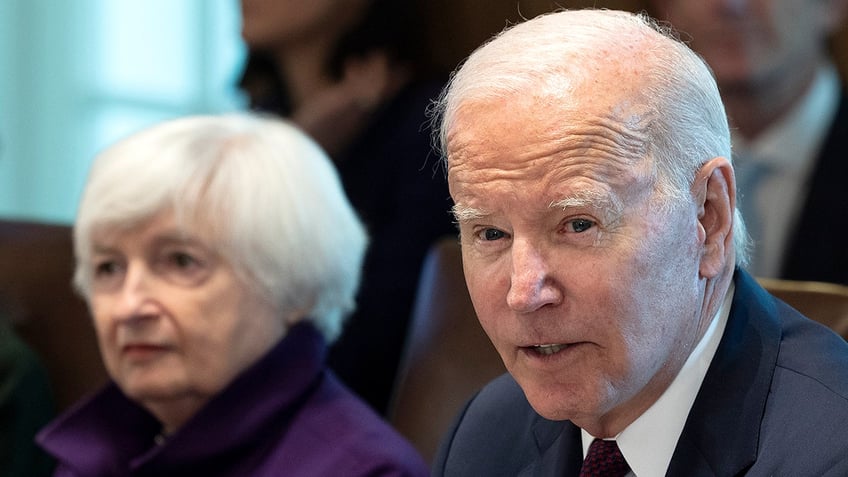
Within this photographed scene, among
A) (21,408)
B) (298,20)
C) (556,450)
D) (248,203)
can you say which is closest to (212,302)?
(248,203)

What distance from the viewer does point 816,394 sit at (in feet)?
4.58

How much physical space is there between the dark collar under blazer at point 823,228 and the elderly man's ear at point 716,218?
1.24m

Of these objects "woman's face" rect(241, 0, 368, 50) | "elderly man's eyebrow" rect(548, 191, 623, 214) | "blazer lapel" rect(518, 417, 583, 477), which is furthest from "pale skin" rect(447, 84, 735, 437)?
"woman's face" rect(241, 0, 368, 50)

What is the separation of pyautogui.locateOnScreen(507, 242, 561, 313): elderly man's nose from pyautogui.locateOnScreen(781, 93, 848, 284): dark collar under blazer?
54.2 inches

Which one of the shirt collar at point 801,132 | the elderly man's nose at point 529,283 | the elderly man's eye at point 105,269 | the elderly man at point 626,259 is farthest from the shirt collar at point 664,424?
the shirt collar at point 801,132

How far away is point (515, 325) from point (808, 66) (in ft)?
5.54

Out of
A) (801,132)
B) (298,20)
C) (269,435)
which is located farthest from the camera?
(298,20)

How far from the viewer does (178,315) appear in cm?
224

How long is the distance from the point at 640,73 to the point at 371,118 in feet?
5.96

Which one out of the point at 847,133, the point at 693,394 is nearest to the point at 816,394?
the point at 693,394

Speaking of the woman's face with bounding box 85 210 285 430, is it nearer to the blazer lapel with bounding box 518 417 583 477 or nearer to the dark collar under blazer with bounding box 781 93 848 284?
the blazer lapel with bounding box 518 417 583 477

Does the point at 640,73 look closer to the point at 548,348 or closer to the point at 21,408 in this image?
the point at 548,348

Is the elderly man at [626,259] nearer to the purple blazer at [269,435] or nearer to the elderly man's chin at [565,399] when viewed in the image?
the elderly man's chin at [565,399]

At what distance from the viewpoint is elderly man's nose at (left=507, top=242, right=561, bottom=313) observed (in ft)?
4.47
